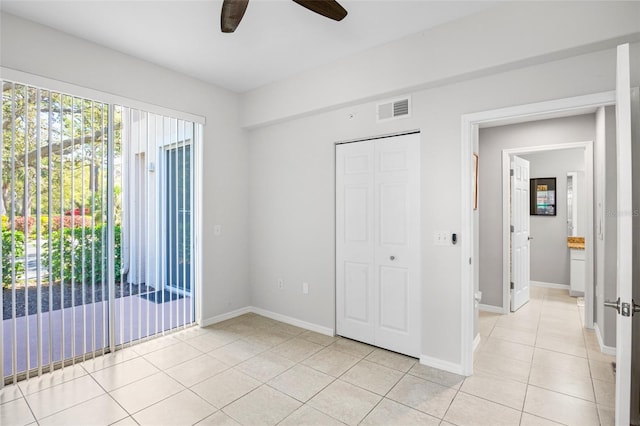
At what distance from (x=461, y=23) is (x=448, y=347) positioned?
8.38 feet

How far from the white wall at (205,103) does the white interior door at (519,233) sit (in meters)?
3.51

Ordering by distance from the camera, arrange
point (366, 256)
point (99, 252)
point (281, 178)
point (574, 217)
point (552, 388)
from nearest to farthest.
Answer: point (552, 388) → point (99, 252) → point (366, 256) → point (281, 178) → point (574, 217)

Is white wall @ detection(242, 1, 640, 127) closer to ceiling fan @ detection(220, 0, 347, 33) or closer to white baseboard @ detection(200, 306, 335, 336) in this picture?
ceiling fan @ detection(220, 0, 347, 33)

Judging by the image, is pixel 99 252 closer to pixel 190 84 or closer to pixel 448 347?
pixel 190 84

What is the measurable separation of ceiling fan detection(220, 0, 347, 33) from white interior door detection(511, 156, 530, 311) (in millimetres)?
3377

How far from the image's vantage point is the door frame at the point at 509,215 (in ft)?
12.0

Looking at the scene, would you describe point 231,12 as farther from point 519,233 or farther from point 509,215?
point 519,233

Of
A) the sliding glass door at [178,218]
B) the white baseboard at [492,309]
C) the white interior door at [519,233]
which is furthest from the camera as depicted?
the white interior door at [519,233]

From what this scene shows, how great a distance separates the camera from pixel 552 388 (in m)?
2.37

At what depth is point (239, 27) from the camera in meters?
2.57

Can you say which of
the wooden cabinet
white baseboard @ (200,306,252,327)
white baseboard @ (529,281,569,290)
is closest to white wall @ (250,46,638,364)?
white baseboard @ (200,306,252,327)

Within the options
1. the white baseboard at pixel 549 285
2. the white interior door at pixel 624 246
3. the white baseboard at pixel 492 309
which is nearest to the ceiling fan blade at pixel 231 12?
the white interior door at pixel 624 246

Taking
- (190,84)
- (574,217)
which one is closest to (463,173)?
(190,84)

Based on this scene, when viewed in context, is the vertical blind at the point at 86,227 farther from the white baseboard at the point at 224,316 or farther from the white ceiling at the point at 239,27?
the white ceiling at the point at 239,27
